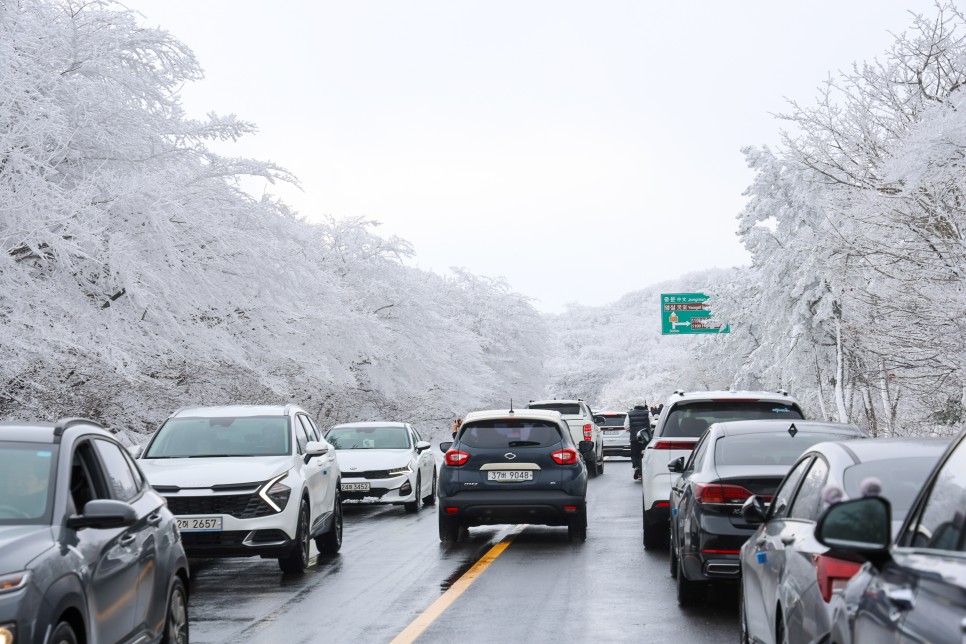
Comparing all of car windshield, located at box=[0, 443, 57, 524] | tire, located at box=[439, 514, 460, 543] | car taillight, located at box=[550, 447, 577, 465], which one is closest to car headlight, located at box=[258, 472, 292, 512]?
tire, located at box=[439, 514, 460, 543]

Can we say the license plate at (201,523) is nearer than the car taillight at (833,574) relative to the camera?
No

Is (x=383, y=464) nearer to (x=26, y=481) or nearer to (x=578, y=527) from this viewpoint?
(x=578, y=527)

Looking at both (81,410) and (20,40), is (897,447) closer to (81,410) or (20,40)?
(20,40)

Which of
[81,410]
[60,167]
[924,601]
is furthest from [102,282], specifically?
[924,601]

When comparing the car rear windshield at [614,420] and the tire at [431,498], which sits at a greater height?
the car rear windshield at [614,420]

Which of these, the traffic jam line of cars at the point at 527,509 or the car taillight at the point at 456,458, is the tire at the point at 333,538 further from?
the car taillight at the point at 456,458

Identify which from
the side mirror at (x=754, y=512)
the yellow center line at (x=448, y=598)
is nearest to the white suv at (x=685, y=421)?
the yellow center line at (x=448, y=598)

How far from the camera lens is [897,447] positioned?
19.7 ft

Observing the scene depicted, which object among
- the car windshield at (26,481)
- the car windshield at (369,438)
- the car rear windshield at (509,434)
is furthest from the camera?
the car windshield at (369,438)

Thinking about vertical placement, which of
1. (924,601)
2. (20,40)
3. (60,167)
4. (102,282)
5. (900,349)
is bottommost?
(924,601)

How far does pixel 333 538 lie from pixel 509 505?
2132 mm

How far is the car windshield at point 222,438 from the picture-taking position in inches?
523

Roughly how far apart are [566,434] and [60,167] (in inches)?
432

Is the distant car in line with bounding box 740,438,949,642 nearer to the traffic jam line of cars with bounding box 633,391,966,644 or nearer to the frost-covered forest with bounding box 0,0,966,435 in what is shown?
the traffic jam line of cars with bounding box 633,391,966,644
